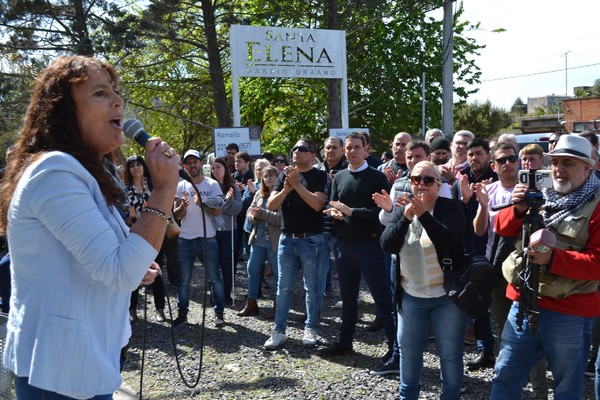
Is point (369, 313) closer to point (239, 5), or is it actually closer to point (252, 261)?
point (252, 261)

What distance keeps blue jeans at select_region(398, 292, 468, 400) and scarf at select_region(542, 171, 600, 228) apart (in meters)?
0.85

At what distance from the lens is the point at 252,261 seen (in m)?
6.98

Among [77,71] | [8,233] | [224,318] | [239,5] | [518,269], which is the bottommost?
[224,318]

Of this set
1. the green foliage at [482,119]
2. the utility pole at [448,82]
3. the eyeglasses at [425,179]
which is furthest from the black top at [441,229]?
the green foliage at [482,119]

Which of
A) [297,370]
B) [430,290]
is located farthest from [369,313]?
[430,290]

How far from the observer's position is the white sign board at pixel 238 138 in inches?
443

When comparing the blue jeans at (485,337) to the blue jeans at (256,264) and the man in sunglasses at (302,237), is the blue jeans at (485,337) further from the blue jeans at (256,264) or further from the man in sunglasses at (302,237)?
the blue jeans at (256,264)

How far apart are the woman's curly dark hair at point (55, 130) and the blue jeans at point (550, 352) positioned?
7.92 ft

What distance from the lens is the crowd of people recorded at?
1.65 m

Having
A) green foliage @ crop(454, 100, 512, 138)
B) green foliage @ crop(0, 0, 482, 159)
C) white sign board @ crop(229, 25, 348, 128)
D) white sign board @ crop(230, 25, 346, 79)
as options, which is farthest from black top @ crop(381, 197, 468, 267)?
green foliage @ crop(454, 100, 512, 138)

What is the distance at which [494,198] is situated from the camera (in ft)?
15.8

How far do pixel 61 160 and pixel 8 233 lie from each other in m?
0.31

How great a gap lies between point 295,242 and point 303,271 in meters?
0.31

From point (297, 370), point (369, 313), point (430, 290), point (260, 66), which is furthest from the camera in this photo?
point (260, 66)
